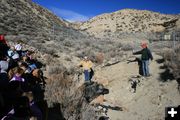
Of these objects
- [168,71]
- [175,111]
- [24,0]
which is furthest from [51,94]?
[24,0]

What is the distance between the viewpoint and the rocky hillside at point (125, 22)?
85.5m

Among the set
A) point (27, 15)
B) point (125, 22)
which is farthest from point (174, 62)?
point (125, 22)

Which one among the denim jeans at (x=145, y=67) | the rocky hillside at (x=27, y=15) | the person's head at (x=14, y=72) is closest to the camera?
the person's head at (x=14, y=72)

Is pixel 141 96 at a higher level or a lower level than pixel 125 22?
lower

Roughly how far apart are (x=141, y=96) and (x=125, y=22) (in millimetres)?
81176

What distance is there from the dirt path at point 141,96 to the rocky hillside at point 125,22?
65716 mm

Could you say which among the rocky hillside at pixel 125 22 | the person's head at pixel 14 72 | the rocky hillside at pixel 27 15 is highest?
the rocky hillside at pixel 125 22

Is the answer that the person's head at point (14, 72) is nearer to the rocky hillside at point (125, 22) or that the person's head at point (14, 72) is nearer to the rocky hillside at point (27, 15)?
the rocky hillside at point (27, 15)

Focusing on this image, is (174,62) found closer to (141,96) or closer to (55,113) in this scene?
(141,96)

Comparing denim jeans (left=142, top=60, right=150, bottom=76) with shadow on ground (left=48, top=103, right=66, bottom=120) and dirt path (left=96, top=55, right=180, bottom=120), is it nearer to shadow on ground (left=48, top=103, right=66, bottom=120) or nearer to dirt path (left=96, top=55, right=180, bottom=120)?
dirt path (left=96, top=55, right=180, bottom=120)

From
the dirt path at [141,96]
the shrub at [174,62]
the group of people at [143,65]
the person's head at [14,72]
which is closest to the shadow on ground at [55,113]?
the person's head at [14,72]

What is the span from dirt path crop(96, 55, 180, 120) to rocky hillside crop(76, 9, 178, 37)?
6572 cm

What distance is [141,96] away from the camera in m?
13.1

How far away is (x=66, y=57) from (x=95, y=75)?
216 inches
